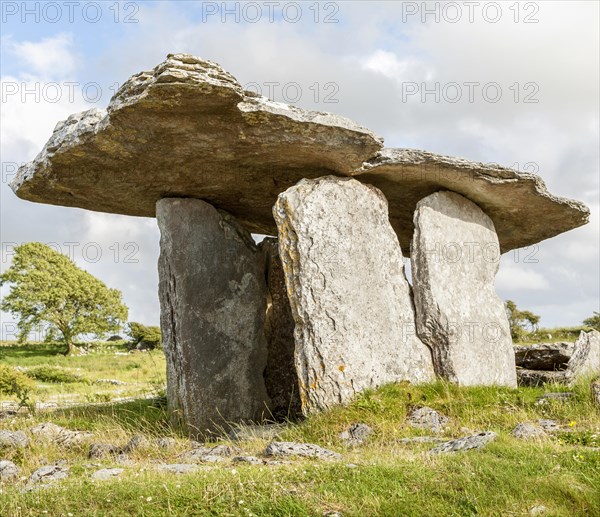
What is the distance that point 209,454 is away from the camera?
8.59 meters

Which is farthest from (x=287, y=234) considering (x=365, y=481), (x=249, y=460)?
(x=365, y=481)

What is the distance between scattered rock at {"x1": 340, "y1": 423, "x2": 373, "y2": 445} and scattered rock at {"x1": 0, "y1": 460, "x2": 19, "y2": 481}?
390 centimetres

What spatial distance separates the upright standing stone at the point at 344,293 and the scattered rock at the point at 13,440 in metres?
3.93

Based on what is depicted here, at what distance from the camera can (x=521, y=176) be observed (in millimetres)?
12680

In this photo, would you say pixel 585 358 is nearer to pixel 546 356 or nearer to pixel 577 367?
pixel 577 367

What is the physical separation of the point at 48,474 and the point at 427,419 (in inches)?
191

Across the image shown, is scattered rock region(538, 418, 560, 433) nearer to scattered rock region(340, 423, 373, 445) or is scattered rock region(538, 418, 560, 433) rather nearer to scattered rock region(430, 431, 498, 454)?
scattered rock region(430, 431, 498, 454)

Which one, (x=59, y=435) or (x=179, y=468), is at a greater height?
(x=179, y=468)

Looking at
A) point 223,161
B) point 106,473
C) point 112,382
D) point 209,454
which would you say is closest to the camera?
point 106,473

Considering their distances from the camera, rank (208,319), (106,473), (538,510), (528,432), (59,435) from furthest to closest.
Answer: (208,319) < (59,435) < (528,432) < (106,473) < (538,510)

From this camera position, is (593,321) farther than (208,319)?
Yes

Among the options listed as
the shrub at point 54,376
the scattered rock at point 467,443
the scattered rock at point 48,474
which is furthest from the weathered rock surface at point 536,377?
the shrub at point 54,376

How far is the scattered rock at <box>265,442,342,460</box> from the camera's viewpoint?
7.62 meters

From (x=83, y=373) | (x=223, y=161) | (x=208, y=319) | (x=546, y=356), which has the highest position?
(x=223, y=161)
